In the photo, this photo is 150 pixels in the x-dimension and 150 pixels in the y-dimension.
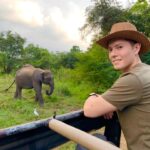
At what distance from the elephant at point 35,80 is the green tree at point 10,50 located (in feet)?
39.4

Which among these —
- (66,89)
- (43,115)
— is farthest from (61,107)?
(66,89)

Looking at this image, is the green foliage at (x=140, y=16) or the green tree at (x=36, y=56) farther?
the green tree at (x=36, y=56)

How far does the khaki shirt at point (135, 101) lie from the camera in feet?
6.19

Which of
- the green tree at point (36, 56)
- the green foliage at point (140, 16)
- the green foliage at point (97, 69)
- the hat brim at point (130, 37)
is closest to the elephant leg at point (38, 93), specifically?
the green foliage at point (97, 69)

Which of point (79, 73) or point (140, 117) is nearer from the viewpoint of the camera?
point (140, 117)

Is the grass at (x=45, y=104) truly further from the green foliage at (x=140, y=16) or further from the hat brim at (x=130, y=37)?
the hat brim at (x=130, y=37)

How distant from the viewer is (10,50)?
23781 mm

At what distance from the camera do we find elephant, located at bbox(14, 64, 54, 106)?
1026cm

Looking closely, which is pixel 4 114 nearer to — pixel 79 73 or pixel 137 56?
pixel 79 73

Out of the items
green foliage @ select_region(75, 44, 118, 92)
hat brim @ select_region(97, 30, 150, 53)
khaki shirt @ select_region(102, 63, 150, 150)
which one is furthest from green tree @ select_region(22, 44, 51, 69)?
khaki shirt @ select_region(102, 63, 150, 150)

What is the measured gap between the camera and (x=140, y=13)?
531 inches

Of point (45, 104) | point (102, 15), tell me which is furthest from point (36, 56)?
point (45, 104)

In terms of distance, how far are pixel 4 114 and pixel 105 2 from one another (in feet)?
25.5

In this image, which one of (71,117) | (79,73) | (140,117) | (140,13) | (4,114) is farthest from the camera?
(140,13)
